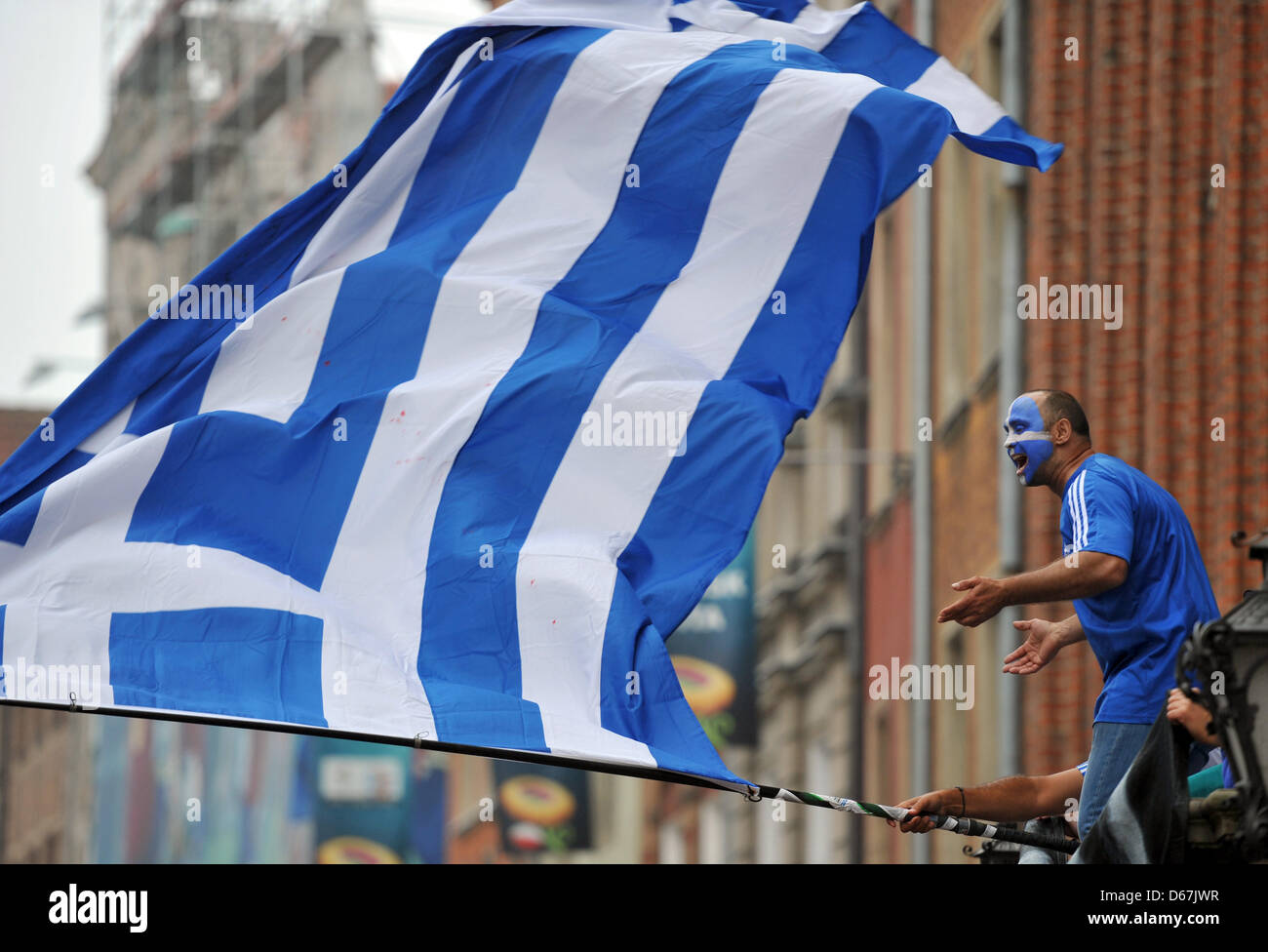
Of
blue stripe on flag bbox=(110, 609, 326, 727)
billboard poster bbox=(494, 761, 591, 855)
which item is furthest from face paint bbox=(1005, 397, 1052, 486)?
billboard poster bbox=(494, 761, 591, 855)

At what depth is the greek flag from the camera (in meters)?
9.65

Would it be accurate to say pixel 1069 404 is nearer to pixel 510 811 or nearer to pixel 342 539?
pixel 342 539

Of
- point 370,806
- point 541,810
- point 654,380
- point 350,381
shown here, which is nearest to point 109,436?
point 350,381

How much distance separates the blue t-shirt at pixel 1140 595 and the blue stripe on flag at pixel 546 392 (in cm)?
190

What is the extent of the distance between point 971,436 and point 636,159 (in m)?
11.3

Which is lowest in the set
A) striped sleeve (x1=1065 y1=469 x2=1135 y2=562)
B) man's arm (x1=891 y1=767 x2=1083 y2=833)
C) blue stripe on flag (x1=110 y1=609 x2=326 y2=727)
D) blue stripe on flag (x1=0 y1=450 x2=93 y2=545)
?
man's arm (x1=891 y1=767 x2=1083 y2=833)

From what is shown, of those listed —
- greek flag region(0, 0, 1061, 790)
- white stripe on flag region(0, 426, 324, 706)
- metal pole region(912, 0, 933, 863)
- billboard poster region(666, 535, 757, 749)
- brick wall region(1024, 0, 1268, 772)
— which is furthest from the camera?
billboard poster region(666, 535, 757, 749)

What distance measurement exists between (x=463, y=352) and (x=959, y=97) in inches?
92.1

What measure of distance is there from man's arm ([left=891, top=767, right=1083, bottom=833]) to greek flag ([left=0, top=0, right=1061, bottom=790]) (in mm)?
697

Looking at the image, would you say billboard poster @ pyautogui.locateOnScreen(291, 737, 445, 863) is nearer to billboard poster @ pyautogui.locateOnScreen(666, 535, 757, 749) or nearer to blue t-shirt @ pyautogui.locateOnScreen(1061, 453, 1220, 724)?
billboard poster @ pyautogui.locateOnScreen(666, 535, 757, 749)

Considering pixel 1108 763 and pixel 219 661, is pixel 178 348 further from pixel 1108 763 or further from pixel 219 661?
pixel 1108 763

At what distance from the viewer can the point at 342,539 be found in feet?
33.1

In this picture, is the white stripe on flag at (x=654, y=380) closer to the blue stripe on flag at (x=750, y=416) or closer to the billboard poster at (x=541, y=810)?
the blue stripe on flag at (x=750, y=416)
